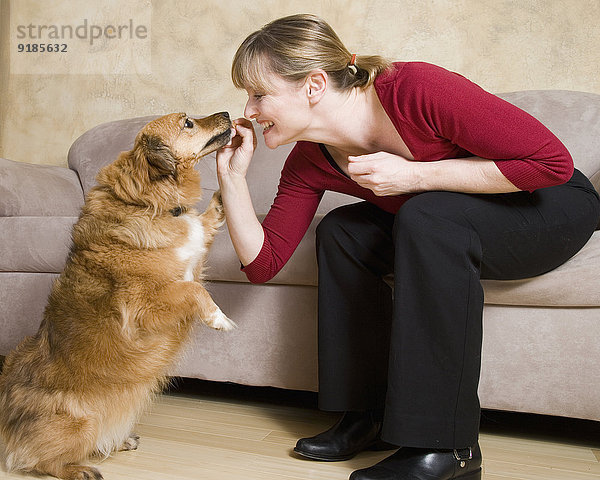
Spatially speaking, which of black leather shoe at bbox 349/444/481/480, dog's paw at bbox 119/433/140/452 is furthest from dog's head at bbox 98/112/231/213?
black leather shoe at bbox 349/444/481/480

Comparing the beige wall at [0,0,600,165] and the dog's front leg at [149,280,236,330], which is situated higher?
the beige wall at [0,0,600,165]

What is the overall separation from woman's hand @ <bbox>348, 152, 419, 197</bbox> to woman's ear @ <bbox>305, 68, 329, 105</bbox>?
0.20 meters

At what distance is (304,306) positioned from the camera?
2012 millimetres

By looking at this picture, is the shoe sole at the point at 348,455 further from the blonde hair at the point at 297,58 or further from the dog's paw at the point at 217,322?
the blonde hair at the point at 297,58

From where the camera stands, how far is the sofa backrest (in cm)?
248

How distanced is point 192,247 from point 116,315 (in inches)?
11.5

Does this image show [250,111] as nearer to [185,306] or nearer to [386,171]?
[386,171]

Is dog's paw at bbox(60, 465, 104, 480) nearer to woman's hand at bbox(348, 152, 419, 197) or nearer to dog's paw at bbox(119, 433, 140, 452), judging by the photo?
dog's paw at bbox(119, 433, 140, 452)

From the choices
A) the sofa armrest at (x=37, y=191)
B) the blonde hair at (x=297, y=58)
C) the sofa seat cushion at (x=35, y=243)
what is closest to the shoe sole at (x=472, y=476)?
the blonde hair at (x=297, y=58)

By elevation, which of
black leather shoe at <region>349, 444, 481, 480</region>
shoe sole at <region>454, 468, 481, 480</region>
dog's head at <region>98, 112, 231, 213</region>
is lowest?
shoe sole at <region>454, 468, 481, 480</region>

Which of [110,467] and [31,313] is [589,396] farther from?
[31,313]

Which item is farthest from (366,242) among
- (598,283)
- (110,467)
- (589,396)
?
(110,467)

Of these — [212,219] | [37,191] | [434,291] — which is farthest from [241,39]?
[434,291]

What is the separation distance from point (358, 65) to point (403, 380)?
0.82 m
